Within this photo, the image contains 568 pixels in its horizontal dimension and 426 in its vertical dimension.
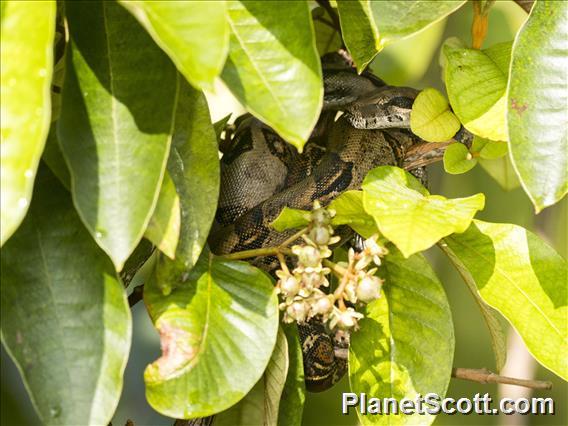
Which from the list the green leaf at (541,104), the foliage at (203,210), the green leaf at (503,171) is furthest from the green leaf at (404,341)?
the green leaf at (503,171)

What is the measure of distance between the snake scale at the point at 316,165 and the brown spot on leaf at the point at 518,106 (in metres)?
0.42

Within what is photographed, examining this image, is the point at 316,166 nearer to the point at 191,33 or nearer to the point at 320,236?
the point at 320,236

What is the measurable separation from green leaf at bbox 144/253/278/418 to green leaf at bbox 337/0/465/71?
27 centimetres

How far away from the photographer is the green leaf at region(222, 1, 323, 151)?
659mm

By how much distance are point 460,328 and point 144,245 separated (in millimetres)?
1205

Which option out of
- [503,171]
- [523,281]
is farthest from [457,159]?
[503,171]

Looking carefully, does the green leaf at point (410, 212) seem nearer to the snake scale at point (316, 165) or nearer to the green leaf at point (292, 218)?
the green leaf at point (292, 218)

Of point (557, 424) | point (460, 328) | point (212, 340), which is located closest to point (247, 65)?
point (212, 340)

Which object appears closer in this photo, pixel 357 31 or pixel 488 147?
pixel 357 31

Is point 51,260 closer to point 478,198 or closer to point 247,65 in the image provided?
point 247,65

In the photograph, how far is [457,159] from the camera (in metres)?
0.96

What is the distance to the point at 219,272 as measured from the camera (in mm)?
843

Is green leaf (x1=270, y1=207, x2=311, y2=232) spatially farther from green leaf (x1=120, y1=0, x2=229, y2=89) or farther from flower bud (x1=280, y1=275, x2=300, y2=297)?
green leaf (x1=120, y1=0, x2=229, y2=89)

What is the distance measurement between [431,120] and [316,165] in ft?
1.03
